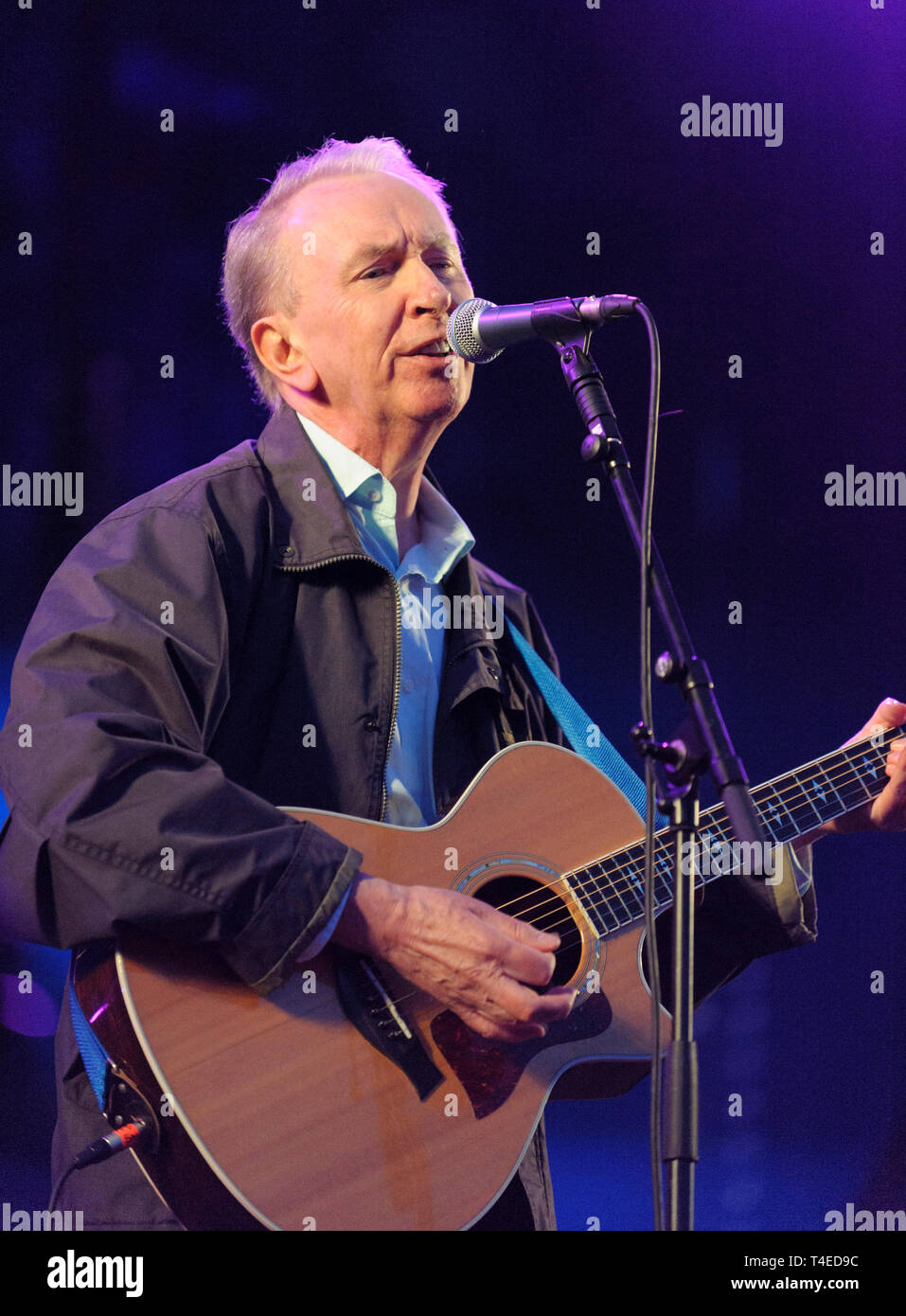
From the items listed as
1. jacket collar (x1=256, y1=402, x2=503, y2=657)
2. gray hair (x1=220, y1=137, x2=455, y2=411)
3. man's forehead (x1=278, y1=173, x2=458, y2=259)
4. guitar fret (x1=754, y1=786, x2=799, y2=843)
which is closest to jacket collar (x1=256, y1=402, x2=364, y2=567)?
jacket collar (x1=256, y1=402, x2=503, y2=657)

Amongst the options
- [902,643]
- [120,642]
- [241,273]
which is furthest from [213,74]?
[902,643]

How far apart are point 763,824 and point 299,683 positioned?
876 mm

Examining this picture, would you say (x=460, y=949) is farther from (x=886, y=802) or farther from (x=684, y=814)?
(x=886, y=802)

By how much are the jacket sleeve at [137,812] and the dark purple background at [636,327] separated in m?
0.86

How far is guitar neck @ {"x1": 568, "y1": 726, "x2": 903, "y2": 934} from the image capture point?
7.06ft

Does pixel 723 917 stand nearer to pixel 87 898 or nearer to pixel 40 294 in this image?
pixel 87 898

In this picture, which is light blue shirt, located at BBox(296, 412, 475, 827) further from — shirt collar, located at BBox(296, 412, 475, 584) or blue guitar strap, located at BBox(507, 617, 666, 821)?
blue guitar strap, located at BBox(507, 617, 666, 821)

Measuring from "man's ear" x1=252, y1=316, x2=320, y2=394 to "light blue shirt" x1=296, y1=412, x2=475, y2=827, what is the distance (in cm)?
8

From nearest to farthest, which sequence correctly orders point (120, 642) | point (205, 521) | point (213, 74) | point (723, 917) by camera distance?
point (120, 642)
point (205, 521)
point (723, 917)
point (213, 74)

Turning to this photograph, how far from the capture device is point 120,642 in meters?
1.91

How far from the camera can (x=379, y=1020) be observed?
1.90 metres

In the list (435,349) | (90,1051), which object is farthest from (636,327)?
(90,1051)

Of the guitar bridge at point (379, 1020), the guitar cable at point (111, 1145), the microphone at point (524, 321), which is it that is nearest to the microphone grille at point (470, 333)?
the microphone at point (524, 321)
